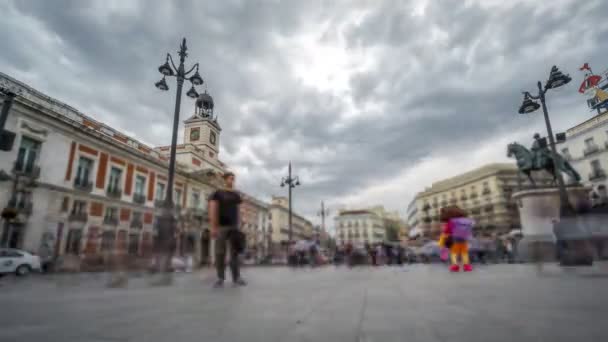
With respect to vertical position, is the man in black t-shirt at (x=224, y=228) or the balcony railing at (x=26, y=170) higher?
the balcony railing at (x=26, y=170)

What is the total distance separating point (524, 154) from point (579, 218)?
7432 millimetres

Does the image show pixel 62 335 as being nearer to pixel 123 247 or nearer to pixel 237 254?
→ pixel 237 254

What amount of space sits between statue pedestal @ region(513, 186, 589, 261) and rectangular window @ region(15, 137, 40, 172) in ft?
83.6

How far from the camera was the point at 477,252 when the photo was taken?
628 inches

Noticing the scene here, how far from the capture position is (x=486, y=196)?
56.3m

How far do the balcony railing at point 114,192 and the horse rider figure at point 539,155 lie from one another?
2598 cm

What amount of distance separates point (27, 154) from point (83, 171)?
11.5ft

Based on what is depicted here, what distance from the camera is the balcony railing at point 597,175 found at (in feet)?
101

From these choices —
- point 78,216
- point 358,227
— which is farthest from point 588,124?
point 358,227

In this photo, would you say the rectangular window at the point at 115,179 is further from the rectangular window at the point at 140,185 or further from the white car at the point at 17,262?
the white car at the point at 17,262

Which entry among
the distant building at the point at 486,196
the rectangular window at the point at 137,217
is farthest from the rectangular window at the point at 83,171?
the distant building at the point at 486,196

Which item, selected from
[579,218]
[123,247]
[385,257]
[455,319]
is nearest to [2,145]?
[123,247]

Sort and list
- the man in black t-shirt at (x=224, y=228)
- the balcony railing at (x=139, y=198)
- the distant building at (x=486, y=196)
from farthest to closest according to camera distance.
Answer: the distant building at (x=486, y=196)
the balcony railing at (x=139, y=198)
the man in black t-shirt at (x=224, y=228)

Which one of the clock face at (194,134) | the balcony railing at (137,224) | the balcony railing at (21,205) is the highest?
the clock face at (194,134)
